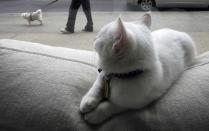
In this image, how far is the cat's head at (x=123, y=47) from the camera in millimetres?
859

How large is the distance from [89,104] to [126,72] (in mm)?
151

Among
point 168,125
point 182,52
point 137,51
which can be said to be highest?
point 137,51

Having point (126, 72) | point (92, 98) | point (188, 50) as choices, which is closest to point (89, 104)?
point (92, 98)

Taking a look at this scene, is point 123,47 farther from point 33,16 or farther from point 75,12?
point 33,16

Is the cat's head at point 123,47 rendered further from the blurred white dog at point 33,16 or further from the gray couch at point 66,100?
the blurred white dog at point 33,16

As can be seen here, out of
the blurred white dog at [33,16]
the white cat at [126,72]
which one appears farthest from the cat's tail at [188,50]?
the blurred white dog at [33,16]

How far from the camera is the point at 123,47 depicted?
2.83ft

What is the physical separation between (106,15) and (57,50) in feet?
1.12

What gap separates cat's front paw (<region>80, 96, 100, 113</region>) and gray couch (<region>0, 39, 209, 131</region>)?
0.09 ft

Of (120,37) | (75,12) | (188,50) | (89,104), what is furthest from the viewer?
(75,12)

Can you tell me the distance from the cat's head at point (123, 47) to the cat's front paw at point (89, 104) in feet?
0.33

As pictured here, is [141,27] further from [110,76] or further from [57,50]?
[57,50]

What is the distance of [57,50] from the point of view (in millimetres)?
1306

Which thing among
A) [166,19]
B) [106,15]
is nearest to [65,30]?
[106,15]
